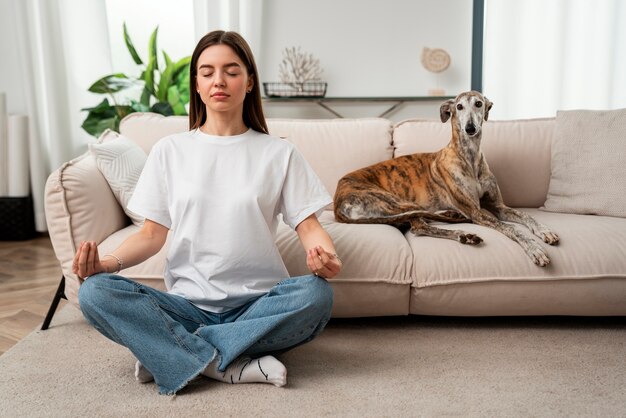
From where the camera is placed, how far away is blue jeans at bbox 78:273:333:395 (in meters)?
1.74

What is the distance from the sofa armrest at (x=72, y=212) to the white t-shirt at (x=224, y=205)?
53 centimetres

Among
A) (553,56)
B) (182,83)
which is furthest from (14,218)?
(553,56)

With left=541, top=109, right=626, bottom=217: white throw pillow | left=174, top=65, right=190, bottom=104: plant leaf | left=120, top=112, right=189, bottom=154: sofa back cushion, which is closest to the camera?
left=541, top=109, right=626, bottom=217: white throw pillow

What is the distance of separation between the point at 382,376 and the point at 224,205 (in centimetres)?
73

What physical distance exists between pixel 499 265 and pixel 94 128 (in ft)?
9.58

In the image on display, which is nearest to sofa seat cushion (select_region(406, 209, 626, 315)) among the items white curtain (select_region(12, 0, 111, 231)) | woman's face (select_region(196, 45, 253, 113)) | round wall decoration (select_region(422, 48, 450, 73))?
woman's face (select_region(196, 45, 253, 113))

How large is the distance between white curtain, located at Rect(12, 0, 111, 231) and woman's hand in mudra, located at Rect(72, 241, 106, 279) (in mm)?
2746

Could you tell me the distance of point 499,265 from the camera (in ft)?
7.46

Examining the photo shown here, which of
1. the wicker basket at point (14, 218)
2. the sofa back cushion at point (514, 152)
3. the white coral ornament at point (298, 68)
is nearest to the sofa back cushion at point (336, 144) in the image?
the sofa back cushion at point (514, 152)

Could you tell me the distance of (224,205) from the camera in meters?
1.88

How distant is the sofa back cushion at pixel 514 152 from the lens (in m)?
2.96

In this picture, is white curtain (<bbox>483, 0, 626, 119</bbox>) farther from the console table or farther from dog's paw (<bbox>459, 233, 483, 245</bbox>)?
dog's paw (<bbox>459, 233, 483, 245</bbox>)

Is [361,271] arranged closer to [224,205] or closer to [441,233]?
[441,233]

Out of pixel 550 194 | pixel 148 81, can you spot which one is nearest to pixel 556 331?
pixel 550 194
